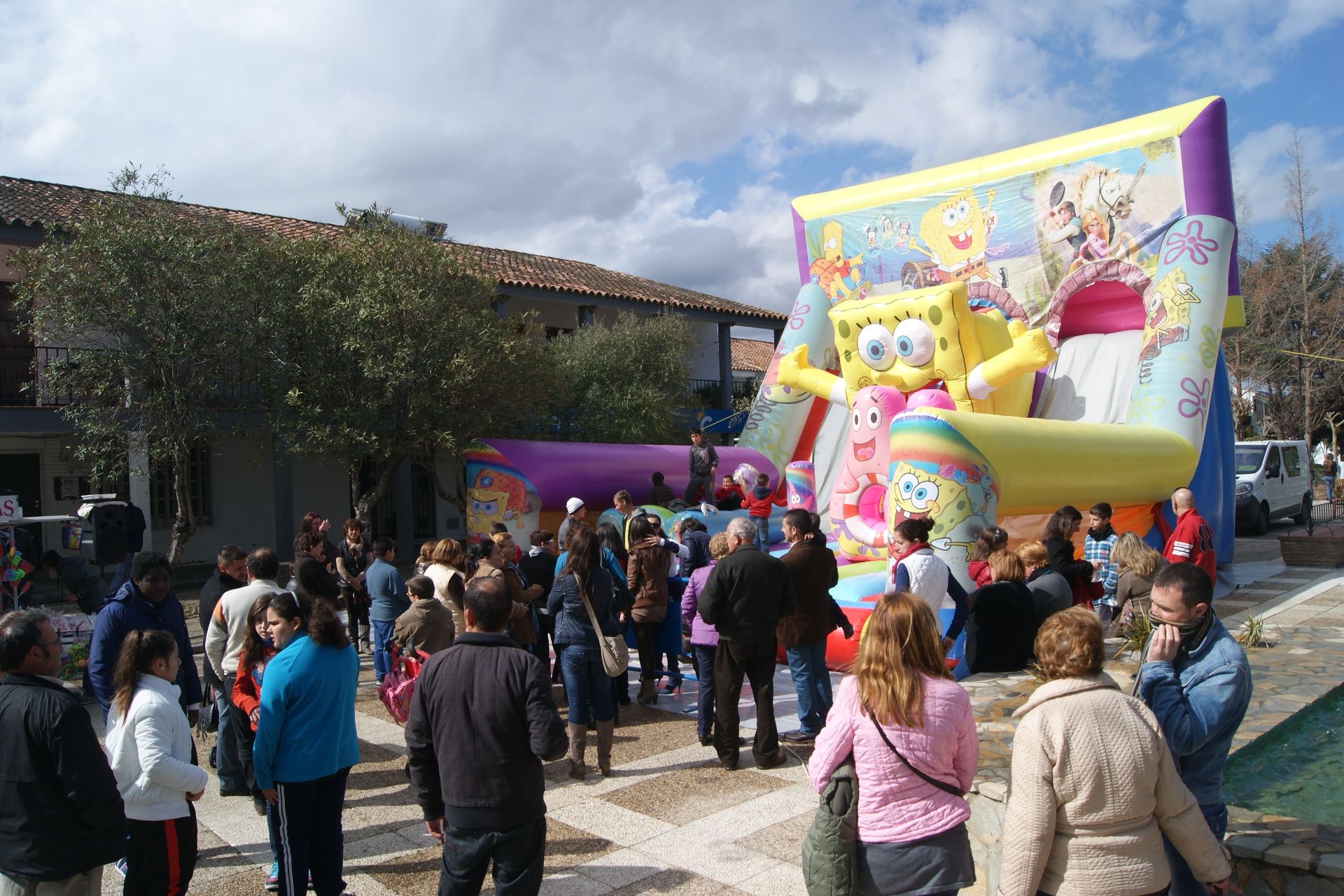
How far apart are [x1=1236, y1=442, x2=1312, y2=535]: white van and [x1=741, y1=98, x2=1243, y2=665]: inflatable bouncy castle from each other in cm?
622

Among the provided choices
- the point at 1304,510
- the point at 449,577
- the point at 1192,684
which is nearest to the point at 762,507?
the point at 449,577

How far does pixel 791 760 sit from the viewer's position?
20.1 ft

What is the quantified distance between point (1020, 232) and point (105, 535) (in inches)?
428

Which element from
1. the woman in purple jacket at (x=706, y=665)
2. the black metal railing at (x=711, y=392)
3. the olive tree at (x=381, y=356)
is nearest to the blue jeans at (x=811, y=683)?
the woman in purple jacket at (x=706, y=665)

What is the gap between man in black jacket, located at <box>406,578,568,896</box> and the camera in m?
3.23

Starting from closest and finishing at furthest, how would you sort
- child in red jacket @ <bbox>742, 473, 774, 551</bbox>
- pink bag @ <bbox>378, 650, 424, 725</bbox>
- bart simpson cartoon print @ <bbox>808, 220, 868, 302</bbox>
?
1. pink bag @ <bbox>378, 650, 424, 725</bbox>
2. child in red jacket @ <bbox>742, 473, 774, 551</bbox>
3. bart simpson cartoon print @ <bbox>808, 220, 868, 302</bbox>

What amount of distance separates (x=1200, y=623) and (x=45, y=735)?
3510mm

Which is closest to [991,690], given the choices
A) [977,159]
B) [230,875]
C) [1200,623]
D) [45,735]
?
[1200,623]

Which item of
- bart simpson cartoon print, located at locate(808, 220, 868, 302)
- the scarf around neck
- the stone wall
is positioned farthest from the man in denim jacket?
bart simpson cartoon print, located at locate(808, 220, 868, 302)

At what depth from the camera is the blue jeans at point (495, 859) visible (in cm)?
325

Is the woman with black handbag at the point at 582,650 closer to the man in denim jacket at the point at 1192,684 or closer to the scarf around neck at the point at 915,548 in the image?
the scarf around neck at the point at 915,548

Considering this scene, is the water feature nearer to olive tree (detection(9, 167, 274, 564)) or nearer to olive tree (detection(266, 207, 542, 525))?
olive tree (detection(266, 207, 542, 525))

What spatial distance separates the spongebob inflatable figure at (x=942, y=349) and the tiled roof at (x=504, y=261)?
5607mm

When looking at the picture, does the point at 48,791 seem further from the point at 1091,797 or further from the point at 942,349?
the point at 942,349
